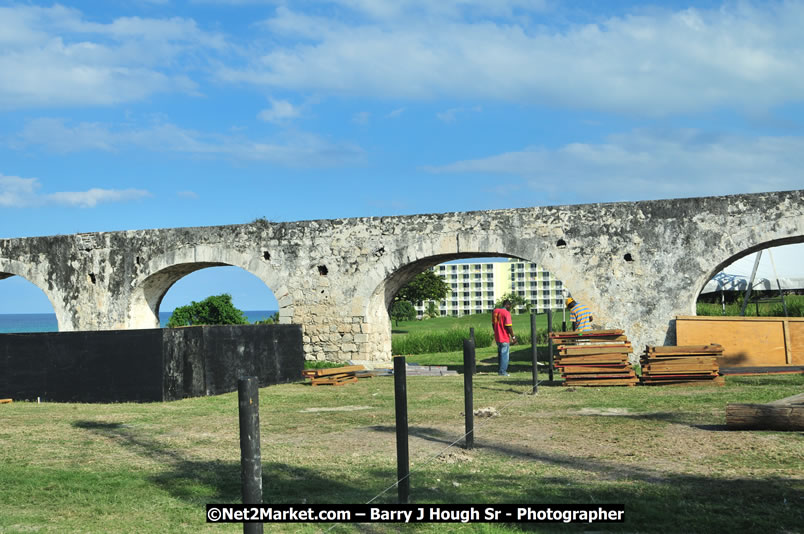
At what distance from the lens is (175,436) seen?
25.3 ft

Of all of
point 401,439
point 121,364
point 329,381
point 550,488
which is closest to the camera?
point 401,439

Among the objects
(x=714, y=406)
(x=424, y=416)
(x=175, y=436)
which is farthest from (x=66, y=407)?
(x=714, y=406)

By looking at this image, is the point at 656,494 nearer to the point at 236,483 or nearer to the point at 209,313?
the point at 236,483

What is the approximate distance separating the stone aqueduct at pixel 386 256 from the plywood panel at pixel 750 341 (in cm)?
106

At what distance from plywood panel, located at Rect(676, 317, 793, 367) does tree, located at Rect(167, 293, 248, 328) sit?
1926cm

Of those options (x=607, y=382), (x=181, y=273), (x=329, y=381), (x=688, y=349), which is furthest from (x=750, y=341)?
(x=181, y=273)

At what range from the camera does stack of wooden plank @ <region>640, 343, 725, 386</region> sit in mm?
11203

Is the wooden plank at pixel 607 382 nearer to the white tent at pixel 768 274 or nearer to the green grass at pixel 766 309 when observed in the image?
the green grass at pixel 766 309

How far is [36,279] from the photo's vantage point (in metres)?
18.3

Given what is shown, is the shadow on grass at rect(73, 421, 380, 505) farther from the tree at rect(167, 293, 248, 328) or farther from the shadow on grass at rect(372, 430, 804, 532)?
the tree at rect(167, 293, 248, 328)

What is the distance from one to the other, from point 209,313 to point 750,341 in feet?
68.1

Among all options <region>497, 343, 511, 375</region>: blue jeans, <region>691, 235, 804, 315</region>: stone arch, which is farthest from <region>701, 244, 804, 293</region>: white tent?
<region>497, 343, 511, 375</region>: blue jeans

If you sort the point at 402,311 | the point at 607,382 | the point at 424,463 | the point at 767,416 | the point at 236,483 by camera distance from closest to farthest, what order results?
the point at 236,483 → the point at 424,463 → the point at 767,416 → the point at 607,382 → the point at 402,311

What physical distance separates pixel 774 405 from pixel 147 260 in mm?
13999
